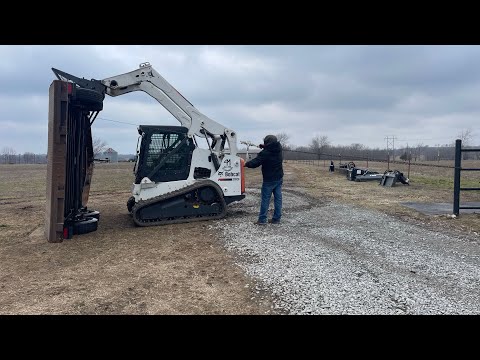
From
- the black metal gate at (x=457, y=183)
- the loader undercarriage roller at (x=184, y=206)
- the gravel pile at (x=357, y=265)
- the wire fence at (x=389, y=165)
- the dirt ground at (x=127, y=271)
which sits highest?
the wire fence at (x=389, y=165)

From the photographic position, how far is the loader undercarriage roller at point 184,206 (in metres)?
7.67

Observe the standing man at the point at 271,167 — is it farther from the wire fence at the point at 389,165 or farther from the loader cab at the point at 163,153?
the wire fence at the point at 389,165

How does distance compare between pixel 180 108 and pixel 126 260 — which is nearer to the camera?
pixel 126 260

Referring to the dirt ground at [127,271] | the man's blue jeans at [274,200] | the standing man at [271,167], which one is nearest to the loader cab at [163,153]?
the dirt ground at [127,271]

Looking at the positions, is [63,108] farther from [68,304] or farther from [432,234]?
[432,234]

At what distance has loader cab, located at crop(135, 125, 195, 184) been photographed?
788cm

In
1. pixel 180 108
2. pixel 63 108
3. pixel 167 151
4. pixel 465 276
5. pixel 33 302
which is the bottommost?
pixel 33 302

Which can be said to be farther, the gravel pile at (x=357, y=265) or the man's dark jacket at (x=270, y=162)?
the man's dark jacket at (x=270, y=162)

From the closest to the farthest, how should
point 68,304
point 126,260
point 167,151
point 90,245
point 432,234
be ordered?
point 68,304 → point 126,260 → point 90,245 → point 432,234 → point 167,151

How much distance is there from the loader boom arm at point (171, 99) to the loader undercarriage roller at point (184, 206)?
1316 millimetres

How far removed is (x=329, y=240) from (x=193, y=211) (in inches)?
136

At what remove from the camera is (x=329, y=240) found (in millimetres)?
6191

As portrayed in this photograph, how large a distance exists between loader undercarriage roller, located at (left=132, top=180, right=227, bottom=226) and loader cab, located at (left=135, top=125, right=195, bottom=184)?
46 cm

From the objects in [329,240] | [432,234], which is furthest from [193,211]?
[432,234]
